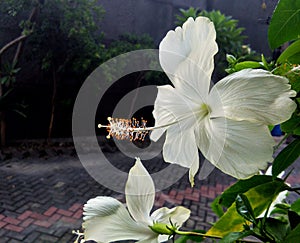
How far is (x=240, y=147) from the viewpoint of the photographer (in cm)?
23

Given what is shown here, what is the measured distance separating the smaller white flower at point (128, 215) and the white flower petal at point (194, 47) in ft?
0.38

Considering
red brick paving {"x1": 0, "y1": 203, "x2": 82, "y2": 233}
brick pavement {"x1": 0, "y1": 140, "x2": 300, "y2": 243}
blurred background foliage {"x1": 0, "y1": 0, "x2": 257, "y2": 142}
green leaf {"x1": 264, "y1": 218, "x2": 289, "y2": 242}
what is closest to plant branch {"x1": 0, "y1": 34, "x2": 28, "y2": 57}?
blurred background foliage {"x1": 0, "y1": 0, "x2": 257, "y2": 142}

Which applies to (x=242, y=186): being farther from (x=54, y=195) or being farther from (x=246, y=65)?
(x=54, y=195)

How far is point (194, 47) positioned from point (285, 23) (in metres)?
0.10

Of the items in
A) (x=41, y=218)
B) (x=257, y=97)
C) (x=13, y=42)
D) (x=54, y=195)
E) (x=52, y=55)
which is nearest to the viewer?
(x=257, y=97)

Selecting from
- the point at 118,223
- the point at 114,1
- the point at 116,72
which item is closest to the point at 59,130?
the point at 116,72

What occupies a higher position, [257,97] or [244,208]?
[257,97]

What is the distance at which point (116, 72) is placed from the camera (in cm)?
327

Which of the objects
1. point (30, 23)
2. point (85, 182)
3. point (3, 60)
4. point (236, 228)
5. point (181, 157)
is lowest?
point (85, 182)

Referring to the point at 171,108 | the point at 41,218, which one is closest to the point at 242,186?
the point at 171,108

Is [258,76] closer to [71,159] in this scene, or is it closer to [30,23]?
[71,159]

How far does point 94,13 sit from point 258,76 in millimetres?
4009

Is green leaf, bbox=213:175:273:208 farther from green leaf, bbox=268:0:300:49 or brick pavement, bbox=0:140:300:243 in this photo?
brick pavement, bbox=0:140:300:243

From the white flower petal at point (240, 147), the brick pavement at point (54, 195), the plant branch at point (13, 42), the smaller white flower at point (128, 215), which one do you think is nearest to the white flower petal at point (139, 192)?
the smaller white flower at point (128, 215)
